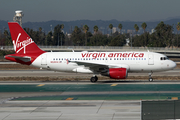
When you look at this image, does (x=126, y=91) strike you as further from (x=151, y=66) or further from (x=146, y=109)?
(x=146, y=109)

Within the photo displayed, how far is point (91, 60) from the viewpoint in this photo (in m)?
35.6

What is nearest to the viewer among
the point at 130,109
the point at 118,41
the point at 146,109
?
the point at 146,109

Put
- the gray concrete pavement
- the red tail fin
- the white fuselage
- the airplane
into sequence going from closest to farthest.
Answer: the gray concrete pavement
the airplane
the white fuselage
the red tail fin

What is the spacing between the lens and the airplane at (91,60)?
114 feet

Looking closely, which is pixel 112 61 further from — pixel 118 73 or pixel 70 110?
pixel 70 110

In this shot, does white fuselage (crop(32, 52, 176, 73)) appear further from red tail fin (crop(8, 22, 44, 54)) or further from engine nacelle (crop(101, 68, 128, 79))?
red tail fin (crop(8, 22, 44, 54))

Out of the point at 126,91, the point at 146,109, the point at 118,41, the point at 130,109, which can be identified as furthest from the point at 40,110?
the point at 118,41

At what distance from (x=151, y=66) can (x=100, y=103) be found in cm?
1527

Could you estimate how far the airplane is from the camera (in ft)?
114

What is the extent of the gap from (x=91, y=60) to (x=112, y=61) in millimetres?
2741

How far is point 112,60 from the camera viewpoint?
35188 mm

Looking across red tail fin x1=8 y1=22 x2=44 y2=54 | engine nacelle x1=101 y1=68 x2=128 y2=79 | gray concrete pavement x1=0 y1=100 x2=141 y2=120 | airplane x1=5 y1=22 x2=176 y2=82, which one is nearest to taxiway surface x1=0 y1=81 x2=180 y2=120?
gray concrete pavement x1=0 y1=100 x2=141 y2=120

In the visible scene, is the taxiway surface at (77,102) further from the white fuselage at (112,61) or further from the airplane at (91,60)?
the white fuselage at (112,61)

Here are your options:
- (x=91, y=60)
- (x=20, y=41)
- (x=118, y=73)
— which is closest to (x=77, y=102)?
(x=118, y=73)
